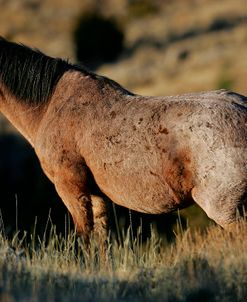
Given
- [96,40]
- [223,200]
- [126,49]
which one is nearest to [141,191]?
[223,200]

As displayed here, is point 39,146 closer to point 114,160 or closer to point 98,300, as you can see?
point 114,160

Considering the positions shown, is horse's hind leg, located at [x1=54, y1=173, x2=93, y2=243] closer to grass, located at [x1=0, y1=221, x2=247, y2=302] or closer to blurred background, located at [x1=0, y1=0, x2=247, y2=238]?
grass, located at [x1=0, y1=221, x2=247, y2=302]

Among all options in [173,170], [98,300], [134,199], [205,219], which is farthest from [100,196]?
[205,219]

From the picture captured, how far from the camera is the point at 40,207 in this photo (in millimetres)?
24203

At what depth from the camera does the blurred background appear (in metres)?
25.0

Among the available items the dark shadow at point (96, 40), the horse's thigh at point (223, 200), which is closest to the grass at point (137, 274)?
the horse's thigh at point (223, 200)

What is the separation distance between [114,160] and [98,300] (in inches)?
104

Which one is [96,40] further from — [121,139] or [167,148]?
[167,148]

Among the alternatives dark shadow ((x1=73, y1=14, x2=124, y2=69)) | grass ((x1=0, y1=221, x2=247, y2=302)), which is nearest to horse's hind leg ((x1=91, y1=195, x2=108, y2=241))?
grass ((x1=0, y1=221, x2=247, y2=302))

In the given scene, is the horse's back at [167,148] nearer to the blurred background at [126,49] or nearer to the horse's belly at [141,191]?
the horse's belly at [141,191]

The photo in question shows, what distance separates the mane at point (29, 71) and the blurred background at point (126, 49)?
6.87 metres

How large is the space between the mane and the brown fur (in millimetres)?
123

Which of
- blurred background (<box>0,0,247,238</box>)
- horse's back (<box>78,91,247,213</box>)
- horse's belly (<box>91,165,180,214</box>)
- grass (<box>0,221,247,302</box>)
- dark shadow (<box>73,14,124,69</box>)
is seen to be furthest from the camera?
dark shadow (<box>73,14,124,69</box>)

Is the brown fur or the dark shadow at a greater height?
the dark shadow
